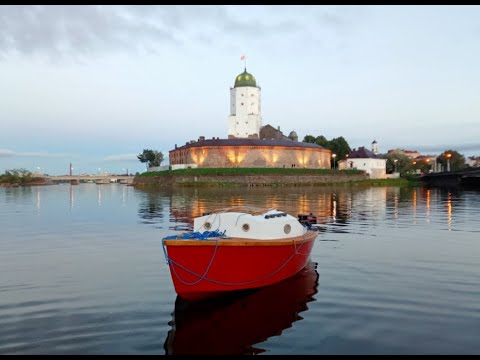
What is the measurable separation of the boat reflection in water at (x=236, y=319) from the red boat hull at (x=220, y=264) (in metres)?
0.36

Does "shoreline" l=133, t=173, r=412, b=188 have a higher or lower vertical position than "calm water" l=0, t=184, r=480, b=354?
higher

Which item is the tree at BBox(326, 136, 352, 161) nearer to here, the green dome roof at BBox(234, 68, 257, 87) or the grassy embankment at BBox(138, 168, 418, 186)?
the grassy embankment at BBox(138, 168, 418, 186)

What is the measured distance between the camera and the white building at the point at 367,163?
424 feet

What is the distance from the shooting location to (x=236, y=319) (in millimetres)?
10500

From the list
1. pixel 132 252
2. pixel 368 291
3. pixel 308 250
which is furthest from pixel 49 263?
pixel 368 291

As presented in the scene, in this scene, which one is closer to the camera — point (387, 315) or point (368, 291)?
point (387, 315)

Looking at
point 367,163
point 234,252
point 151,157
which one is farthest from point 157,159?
point 234,252

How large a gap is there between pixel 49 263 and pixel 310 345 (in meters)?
12.2

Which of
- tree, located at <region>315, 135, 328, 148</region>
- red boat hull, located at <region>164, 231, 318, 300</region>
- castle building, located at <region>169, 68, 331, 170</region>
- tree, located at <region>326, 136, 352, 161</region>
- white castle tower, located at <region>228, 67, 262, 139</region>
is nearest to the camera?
red boat hull, located at <region>164, 231, 318, 300</region>

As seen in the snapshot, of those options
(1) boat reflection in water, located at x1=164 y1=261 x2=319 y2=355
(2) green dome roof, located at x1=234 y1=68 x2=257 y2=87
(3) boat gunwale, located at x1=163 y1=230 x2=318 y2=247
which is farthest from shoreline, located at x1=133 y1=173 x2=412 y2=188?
(1) boat reflection in water, located at x1=164 y1=261 x2=319 y2=355

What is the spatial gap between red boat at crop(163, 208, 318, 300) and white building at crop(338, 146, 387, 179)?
4694 inches

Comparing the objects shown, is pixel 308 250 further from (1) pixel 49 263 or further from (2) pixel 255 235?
(1) pixel 49 263

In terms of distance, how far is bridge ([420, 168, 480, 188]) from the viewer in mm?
97644

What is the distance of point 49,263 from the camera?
17031mm
